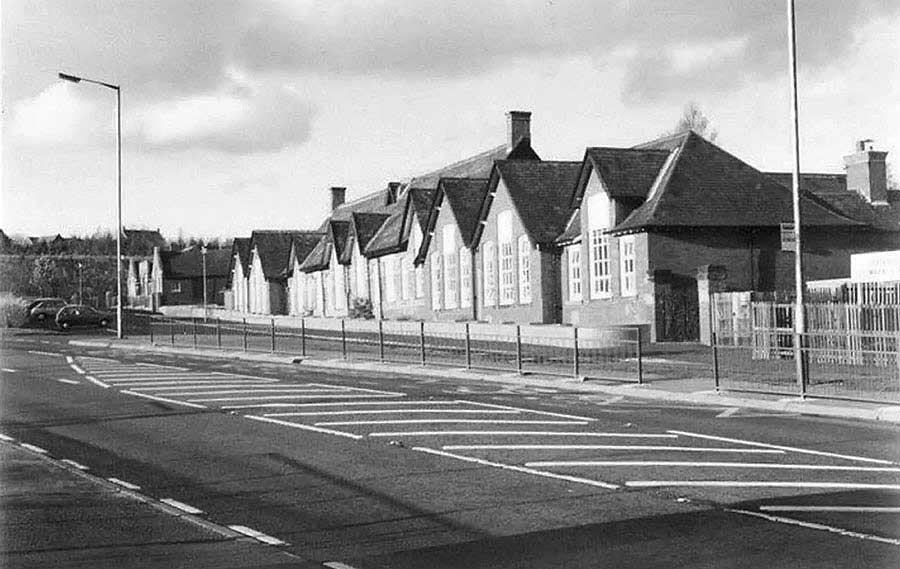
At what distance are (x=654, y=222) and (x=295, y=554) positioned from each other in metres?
30.5

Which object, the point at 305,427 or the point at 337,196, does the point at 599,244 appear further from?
the point at 337,196

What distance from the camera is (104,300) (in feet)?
385

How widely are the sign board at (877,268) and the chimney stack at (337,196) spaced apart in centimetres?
6689

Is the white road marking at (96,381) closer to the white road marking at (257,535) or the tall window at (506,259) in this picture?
the white road marking at (257,535)

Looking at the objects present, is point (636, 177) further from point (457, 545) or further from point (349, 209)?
point (349, 209)

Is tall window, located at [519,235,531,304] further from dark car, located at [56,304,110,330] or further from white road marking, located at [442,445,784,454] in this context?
white road marking, located at [442,445,784,454]

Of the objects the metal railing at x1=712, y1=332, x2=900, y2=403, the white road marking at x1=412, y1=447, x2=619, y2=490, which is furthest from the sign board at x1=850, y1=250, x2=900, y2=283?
the white road marking at x1=412, y1=447, x2=619, y2=490

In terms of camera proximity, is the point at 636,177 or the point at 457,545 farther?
the point at 636,177

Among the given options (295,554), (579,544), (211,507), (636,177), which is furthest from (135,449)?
(636,177)

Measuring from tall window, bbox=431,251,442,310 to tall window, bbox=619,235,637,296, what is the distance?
16.9 metres

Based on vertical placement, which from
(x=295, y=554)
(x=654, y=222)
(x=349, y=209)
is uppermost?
(x=349, y=209)

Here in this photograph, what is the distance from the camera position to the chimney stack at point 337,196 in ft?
302

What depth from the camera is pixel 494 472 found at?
1180 cm

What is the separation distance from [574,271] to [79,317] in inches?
1414
